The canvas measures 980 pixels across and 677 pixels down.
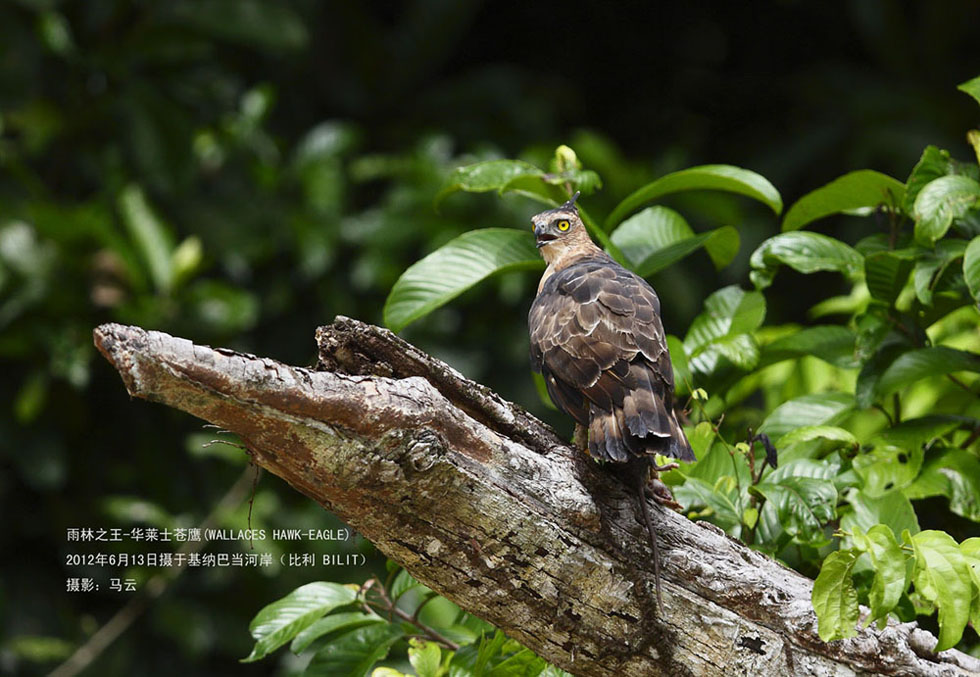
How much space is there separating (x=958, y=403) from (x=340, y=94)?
3.40 meters

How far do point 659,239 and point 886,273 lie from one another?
0.43 m

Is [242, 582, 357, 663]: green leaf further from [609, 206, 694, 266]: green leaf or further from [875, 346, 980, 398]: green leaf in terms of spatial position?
[875, 346, 980, 398]: green leaf

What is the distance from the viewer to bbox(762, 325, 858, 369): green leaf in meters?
1.86

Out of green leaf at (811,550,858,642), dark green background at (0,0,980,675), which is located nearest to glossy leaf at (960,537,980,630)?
green leaf at (811,550,858,642)

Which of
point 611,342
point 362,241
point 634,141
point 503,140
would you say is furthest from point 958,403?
point 634,141

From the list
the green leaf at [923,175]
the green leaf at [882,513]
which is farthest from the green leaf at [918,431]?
the green leaf at [923,175]

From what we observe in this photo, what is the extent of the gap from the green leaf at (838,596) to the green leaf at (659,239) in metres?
0.76

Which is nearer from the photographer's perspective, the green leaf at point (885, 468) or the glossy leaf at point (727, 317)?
the green leaf at point (885, 468)

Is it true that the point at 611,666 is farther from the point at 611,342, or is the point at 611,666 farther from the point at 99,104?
the point at 99,104

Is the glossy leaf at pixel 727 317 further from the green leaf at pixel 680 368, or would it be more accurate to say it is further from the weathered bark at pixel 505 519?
the weathered bark at pixel 505 519

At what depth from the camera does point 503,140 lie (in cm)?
449

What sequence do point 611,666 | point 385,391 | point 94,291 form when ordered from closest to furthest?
point 385,391
point 611,666
point 94,291

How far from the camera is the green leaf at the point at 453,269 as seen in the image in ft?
5.70

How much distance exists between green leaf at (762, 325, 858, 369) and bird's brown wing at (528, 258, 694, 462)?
1.49 feet
